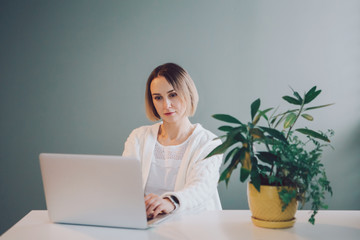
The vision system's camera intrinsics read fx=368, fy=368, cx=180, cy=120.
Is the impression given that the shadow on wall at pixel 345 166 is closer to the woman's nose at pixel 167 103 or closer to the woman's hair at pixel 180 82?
→ the woman's hair at pixel 180 82

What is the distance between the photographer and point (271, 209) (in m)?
1.22

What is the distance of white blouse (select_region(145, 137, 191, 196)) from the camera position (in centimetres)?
209

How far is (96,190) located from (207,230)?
392 mm

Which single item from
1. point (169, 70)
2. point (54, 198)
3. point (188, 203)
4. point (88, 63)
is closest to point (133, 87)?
point (88, 63)

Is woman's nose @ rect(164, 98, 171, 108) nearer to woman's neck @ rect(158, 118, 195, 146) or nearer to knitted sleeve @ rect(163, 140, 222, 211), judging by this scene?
woman's neck @ rect(158, 118, 195, 146)

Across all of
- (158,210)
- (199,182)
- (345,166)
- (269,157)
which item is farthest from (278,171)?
(345,166)

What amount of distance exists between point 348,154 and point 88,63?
2196mm

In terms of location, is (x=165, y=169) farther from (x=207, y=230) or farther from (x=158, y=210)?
(x=207, y=230)

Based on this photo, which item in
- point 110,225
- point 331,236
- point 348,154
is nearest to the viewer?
point 331,236

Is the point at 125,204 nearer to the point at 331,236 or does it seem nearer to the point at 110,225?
the point at 110,225

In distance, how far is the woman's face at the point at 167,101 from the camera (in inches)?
81.7

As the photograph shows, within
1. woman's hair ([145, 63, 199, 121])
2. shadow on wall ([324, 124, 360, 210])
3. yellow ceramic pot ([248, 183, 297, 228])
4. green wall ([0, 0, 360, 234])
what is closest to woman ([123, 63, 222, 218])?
woman's hair ([145, 63, 199, 121])

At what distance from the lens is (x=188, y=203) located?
1.57 metres

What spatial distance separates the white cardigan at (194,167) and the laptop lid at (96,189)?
0.29m
